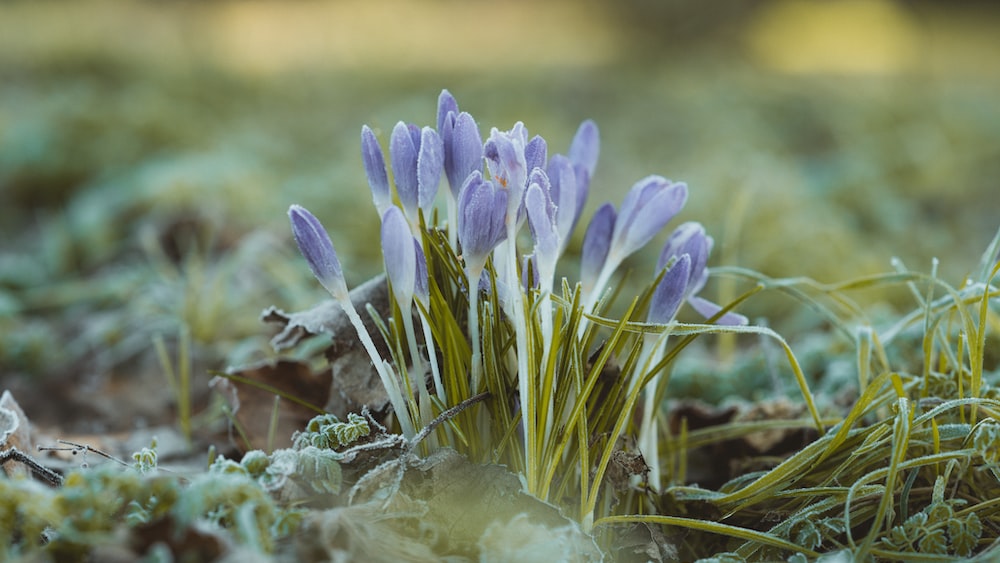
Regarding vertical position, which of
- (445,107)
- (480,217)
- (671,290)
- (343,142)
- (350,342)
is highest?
(445,107)

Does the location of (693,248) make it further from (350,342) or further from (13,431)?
(13,431)

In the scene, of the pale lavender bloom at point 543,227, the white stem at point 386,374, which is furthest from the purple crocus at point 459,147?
the white stem at point 386,374

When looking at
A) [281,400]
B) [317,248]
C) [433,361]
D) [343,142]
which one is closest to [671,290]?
[433,361]

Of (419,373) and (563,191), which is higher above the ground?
(563,191)

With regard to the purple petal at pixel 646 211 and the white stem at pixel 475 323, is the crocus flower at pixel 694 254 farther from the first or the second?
the white stem at pixel 475 323

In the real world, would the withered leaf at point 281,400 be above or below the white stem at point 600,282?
below
